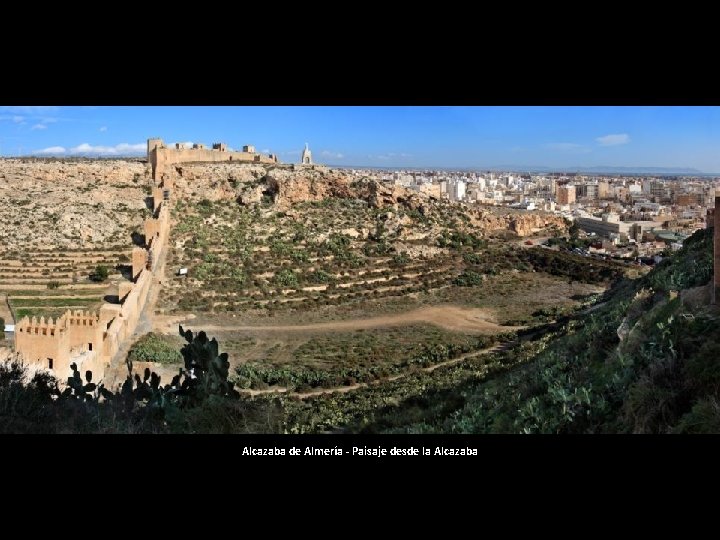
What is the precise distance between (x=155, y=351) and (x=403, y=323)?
24.7ft

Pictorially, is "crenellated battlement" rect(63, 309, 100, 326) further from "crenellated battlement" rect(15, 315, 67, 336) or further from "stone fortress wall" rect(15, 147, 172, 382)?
"crenellated battlement" rect(15, 315, 67, 336)

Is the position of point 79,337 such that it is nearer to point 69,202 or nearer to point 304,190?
point 69,202

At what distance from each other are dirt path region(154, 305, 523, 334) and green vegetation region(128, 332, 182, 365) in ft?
4.13

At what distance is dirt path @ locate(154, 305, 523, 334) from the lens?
1612 centimetres

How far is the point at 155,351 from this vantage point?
1252 cm

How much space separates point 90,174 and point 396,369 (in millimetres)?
25382

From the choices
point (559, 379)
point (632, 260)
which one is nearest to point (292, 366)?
point (559, 379)

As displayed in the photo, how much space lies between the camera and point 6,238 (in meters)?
23.5

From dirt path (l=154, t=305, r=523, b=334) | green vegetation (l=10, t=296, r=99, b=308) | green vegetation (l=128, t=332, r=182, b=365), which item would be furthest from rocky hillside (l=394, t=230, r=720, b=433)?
green vegetation (l=10, t=296, r=99, b=308)

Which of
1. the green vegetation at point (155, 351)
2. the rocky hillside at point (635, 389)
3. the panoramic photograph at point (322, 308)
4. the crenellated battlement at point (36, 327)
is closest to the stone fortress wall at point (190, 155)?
the panoramic photograph at point (322, 308)

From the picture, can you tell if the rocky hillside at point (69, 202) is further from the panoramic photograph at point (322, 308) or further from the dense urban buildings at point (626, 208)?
the dense urban buildings at point (626, 208)

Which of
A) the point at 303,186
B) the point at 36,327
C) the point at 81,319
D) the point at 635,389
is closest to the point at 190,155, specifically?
the point at 303,186
